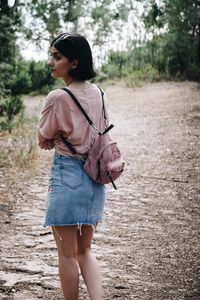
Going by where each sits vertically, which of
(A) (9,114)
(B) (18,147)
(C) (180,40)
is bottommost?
(B) (18,147)

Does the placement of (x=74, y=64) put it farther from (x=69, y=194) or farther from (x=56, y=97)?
(x=69, y=194)

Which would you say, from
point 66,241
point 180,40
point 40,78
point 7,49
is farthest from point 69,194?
point 40,78

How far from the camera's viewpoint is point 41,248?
14.2 ft

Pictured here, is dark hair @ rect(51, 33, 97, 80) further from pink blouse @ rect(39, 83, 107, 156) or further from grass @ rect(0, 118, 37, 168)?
grass @ rect(0, 118, 37, 168)

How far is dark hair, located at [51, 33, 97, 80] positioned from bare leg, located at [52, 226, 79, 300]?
846 millimetres

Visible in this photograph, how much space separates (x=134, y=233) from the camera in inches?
190

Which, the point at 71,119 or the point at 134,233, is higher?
the point at 71,119

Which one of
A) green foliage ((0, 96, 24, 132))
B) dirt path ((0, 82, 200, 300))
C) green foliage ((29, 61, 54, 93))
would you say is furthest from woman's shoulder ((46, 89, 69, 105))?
green foliage ((29, 61, 54, 93))

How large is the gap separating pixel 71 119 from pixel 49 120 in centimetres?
12

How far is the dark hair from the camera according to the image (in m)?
2.47

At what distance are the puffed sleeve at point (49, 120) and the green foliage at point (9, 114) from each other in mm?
8015

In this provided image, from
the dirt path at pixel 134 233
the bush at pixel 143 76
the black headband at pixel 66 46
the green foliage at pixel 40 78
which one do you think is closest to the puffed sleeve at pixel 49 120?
the black headband at pixel 66 46

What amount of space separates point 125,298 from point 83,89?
166cm

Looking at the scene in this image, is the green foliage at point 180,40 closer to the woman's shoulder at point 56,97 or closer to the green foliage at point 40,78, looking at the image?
the green foliage at point 40,78
